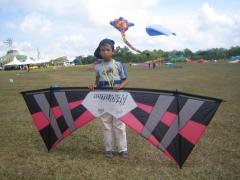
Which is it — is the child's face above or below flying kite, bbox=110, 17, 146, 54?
below

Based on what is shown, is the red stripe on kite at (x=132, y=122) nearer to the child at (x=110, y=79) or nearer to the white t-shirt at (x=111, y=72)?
the child at (x=110, y=79)

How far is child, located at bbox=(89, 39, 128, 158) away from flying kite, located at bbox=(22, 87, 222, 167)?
0.26 metres

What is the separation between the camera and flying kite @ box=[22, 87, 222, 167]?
3.88m

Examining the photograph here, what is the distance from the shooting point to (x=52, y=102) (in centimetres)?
468

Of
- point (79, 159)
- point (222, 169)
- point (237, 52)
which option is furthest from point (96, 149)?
point (237, 52)

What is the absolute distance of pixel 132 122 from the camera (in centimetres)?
421

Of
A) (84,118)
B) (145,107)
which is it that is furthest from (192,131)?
(84,118)

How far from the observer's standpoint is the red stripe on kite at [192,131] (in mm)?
3852

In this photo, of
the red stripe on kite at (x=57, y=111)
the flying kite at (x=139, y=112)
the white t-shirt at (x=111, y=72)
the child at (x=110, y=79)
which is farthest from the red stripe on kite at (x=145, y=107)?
the red stripe on kite at (x=57, y=111)

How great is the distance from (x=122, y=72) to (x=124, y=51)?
91428 mm

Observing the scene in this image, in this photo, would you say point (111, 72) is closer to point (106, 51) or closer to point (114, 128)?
point (106, 51)

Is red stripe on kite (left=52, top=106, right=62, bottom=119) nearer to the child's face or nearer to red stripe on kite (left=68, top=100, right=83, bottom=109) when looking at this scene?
red stripe on kite (left=68, top=100, right=83, bottom=109)

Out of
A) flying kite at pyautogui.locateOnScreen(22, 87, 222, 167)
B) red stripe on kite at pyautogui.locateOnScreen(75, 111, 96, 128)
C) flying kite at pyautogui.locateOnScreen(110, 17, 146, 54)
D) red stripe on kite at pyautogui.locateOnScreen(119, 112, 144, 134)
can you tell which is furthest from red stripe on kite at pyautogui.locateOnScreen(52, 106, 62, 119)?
flying kite at pyautogui.locateOnScreen(110, 17, 146, 54)

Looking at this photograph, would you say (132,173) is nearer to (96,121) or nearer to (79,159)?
(79,159)
